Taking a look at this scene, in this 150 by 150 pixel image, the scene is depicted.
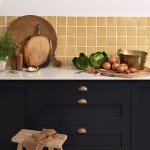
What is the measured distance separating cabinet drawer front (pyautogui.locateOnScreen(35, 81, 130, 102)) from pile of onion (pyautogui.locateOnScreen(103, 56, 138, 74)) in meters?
0.15

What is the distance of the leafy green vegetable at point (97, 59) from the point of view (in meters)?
3.45

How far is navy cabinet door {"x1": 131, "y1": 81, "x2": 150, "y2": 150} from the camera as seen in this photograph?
3188 millimetres

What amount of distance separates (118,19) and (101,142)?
123 cm

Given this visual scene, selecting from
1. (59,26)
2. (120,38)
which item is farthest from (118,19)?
(59,26)

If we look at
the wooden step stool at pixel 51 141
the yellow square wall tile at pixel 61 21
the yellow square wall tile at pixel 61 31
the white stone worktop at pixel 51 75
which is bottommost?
the wooden step stool at pixel 51 141

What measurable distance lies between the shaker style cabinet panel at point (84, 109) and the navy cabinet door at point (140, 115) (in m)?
0.05

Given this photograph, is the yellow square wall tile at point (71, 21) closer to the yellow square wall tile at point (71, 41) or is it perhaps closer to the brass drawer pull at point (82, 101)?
the yellow square wall tile at point (71, 41)

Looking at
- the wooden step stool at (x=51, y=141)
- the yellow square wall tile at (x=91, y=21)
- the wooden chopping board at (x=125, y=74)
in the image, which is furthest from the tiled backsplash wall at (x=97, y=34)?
the wooden step stool at (x=51, y=141)

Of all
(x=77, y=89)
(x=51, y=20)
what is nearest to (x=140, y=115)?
(x=77, y=89)

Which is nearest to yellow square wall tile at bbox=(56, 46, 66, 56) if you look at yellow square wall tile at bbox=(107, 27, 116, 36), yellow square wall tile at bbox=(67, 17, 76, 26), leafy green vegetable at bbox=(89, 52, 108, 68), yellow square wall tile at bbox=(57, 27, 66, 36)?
yellow square wall tile at bbox=(57, 27, 66, 36)

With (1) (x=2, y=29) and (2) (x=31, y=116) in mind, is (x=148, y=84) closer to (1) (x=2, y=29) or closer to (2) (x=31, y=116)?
(2) (x=31, y=116)

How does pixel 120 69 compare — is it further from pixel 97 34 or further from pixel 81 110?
pixel 97 34

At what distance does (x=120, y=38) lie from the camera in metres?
3.74

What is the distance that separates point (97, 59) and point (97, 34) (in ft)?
1.24
